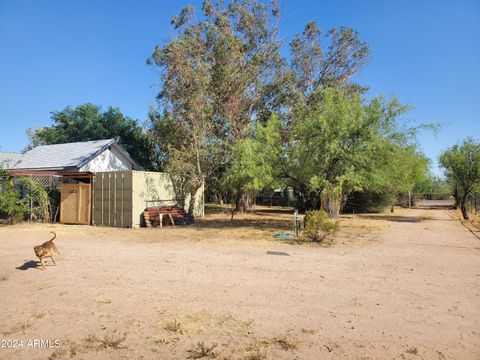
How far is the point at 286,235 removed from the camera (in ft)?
46.5

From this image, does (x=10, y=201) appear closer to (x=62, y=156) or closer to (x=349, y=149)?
(x=62, y=156)

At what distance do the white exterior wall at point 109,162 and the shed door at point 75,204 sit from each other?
14.5 feet

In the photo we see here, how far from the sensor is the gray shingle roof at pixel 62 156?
78.0 feet

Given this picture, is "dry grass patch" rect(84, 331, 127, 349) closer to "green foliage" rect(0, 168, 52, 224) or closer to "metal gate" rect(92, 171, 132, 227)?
"metal gate" rect(92, 171, 132, 227)

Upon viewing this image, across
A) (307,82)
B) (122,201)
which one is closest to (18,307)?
(122,201)

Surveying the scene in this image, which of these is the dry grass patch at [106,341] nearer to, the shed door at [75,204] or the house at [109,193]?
the house at [109,193]

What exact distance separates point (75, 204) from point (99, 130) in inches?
875

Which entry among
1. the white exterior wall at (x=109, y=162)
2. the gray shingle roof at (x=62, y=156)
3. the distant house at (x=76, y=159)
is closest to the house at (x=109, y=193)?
the distant house at (x=76, y=159)

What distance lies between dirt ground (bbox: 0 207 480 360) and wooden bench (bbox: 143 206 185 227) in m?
7.49

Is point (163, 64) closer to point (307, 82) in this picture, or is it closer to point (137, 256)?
point (307, 82)

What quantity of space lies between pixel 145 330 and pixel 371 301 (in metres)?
3.51

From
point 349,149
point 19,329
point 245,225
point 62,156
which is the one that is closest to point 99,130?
point 62,156

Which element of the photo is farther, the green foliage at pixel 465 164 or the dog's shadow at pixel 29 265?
the green foliage at pixel 465 164

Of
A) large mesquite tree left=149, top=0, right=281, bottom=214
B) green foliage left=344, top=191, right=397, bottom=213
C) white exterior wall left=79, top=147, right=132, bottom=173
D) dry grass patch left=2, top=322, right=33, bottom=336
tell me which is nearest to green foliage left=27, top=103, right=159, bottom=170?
white exterior wall left=79, top=147, right=132, bottom=173
